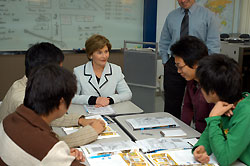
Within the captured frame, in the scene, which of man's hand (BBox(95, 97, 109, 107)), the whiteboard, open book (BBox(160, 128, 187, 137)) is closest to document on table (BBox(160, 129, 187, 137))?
open book (BBox(160, 128, 187, 137))

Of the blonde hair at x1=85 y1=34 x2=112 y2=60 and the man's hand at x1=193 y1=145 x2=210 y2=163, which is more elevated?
the blonde hair at x1=85 y1=34 x2=112 y2=60

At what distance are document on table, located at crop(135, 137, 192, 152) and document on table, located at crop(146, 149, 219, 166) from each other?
2.0 inches

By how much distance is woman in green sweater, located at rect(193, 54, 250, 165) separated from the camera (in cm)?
141

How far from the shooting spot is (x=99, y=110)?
2.35 metres

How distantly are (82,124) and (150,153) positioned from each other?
58 cm

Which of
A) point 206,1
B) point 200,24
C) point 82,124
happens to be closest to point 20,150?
point 82,124

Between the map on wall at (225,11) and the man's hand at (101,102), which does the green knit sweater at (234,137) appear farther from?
the map on wall at (225,11)

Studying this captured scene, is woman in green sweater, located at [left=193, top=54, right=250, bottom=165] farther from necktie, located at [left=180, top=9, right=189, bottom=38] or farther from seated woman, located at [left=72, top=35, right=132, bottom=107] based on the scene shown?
necktie, located at [left=180, top=9, right=189, bottom=38]

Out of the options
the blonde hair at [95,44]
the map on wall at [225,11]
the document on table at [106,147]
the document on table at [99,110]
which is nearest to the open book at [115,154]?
the document on table at [106,147]

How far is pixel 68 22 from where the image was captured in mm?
4410

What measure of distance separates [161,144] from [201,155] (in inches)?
10.6

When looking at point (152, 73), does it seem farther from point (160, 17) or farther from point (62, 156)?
point (62, 156)

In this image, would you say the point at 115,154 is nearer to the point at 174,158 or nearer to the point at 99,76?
the point at 174,158

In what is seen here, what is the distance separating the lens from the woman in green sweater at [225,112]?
1.41m
